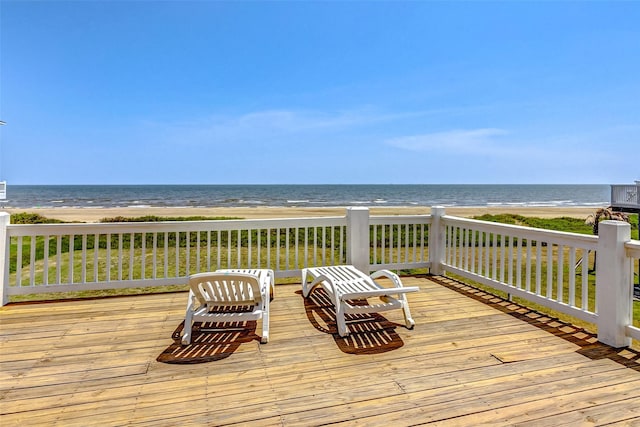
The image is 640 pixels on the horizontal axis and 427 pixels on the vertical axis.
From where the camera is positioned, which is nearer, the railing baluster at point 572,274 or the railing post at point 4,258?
the railing baluster at point 572,274

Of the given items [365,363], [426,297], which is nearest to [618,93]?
[426,297]

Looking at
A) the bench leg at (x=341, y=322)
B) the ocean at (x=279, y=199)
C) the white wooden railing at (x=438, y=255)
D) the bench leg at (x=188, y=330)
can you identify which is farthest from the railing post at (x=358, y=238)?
the ocean at (x=279, y=199)

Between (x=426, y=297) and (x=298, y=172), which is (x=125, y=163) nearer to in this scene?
(x=298, y=172)

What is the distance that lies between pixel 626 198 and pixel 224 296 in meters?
12.6

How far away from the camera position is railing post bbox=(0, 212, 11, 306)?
3686 millimetres

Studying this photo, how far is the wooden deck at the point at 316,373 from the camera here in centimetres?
176

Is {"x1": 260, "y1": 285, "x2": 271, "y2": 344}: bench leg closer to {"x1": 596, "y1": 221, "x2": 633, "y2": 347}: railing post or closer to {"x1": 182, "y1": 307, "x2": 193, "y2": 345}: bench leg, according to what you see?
{"x1": 182, "y1": 307, "x2": 193, "y2": 345}: bench leg

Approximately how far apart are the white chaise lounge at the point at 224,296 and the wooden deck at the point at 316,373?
17 centimetres

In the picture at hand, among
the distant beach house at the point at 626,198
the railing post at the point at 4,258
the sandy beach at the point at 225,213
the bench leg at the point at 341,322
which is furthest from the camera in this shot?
the sandy beach at the point at 225,213

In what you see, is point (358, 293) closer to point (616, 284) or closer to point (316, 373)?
point (316, 373)

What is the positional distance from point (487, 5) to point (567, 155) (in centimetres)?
3498

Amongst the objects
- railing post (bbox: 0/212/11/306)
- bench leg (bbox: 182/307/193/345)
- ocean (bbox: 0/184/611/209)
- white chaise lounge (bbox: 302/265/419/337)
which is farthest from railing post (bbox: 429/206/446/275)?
ocean (bbox: 0/184/611/209)

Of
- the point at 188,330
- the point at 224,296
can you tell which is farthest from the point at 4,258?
the point at 224,296

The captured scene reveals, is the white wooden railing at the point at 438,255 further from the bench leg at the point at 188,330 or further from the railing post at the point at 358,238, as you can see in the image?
the bench leg at the point at 188,330
